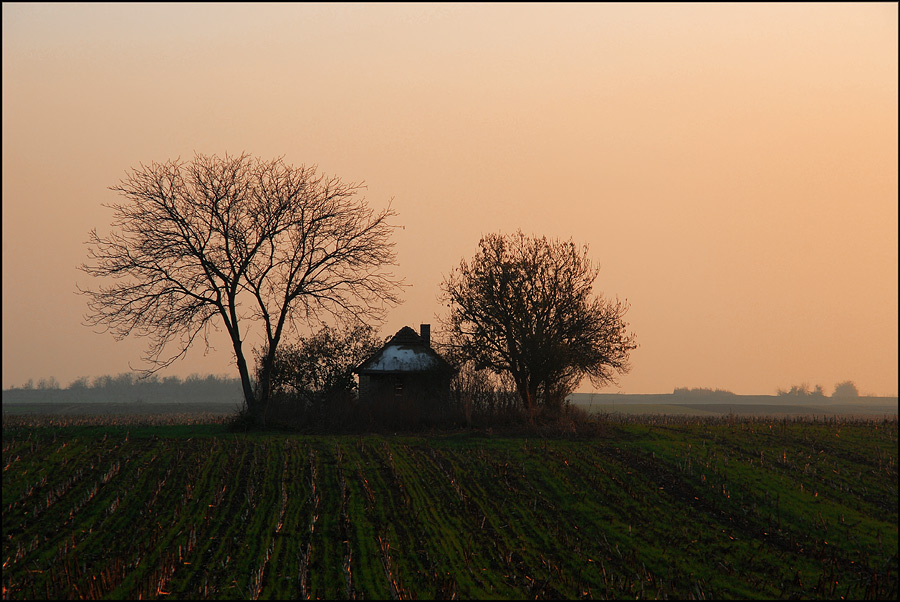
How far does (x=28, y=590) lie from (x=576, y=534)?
12.9m

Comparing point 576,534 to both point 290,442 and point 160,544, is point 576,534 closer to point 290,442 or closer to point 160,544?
point 160,544

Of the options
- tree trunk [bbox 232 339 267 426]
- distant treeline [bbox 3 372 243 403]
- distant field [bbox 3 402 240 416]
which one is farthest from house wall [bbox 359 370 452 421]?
distant treeline [bbox 3 372 243 403]

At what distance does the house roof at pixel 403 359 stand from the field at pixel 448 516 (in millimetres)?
13734

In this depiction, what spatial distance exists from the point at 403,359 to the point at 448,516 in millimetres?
25107

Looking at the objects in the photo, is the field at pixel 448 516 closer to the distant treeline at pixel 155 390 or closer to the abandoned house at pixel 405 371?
the abandoned house at pixel 405 371

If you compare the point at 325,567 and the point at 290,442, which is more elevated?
the point at 290,442

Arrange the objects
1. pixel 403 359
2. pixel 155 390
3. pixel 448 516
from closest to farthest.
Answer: pixel 448 516 < pixel 403 359 < pixel 155 390

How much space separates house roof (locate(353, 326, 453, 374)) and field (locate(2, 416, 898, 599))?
13734 millimetres

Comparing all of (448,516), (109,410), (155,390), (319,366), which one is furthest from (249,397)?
(155,390)

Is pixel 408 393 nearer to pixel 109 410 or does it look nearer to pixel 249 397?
pixel 249 397

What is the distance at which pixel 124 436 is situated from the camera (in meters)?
31.9

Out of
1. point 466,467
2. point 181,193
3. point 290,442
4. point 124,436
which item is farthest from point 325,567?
point 181,193

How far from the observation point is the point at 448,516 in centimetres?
2233

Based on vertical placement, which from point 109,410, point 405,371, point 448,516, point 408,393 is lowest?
point 448,516
